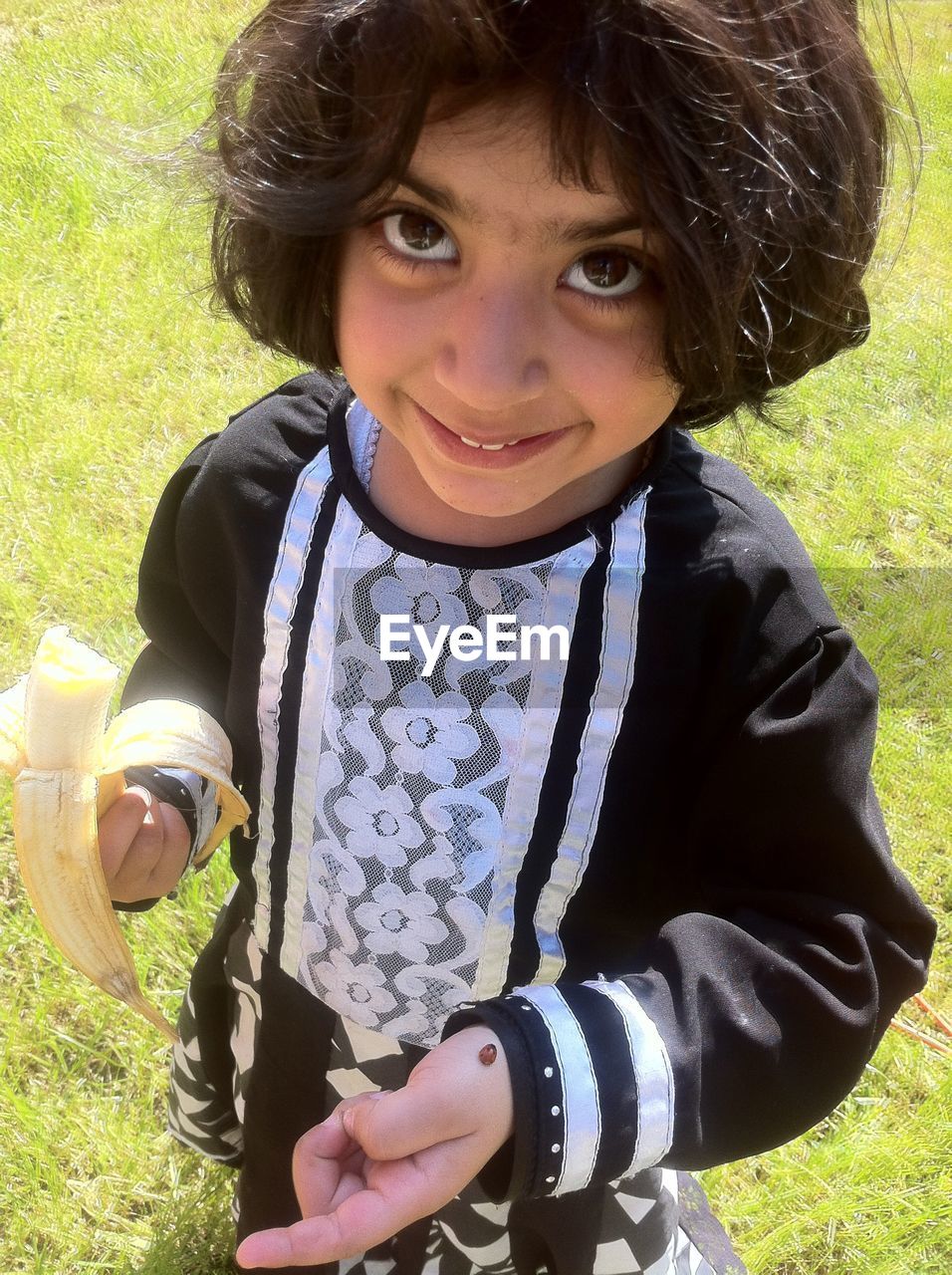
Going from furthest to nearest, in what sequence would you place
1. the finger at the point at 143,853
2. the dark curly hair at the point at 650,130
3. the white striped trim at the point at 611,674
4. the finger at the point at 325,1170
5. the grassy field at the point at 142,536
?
the grassy field at the point at 142,536 < the finger at the point at 143,853 < the white striped trim at the point at 611,674 < the finger at the point at 325,1170 < the dark curly hair at the point at 650,130

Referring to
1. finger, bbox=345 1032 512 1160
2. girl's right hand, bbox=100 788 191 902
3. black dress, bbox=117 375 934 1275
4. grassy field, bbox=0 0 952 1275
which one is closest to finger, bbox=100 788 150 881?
girl's right hand, bbox=100 788 191 902

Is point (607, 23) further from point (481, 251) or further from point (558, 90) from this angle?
point (481, 251)

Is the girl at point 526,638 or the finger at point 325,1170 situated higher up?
the girl at point 526,638

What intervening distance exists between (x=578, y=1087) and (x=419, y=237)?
57cm

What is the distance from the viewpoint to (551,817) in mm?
926

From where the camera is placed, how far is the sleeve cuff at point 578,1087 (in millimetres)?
766

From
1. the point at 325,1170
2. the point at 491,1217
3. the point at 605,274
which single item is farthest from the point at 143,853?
the point at 605,274

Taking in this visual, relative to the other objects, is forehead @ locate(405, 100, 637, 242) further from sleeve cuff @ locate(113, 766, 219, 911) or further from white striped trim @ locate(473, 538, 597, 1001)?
sleeve cuff @ locate(113, 766, 219, 911)

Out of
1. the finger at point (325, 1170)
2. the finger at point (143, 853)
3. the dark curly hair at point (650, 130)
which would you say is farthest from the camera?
the finger at point (143, 853)

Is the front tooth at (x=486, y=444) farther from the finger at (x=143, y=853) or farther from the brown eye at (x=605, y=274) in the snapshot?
the finger at (x=143, y=853)

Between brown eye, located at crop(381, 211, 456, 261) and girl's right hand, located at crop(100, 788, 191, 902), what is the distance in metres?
0.50

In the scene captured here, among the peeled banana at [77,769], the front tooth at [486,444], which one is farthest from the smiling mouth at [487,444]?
the peeled banana at [77,769]

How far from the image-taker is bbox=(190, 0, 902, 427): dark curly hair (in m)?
0.64

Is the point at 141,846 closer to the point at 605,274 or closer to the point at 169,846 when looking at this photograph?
the point at 169,846
